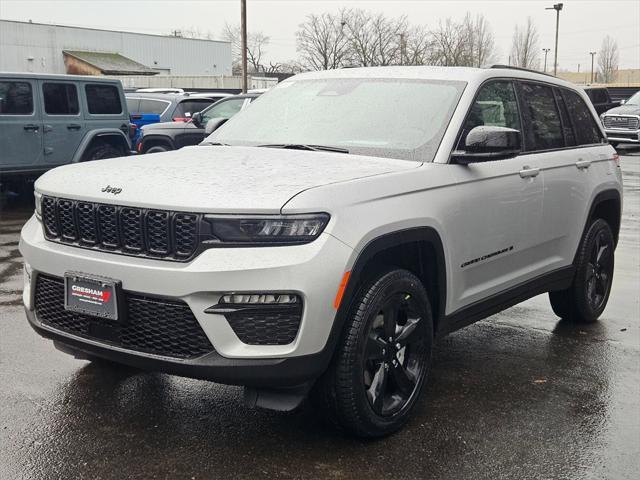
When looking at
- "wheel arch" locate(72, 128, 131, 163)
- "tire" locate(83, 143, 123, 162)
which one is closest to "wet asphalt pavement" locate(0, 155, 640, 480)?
"wheel arch" locate(72, 128, 131, 163)

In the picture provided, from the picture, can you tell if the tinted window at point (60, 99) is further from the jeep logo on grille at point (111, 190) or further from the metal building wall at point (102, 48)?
the metal building wall at point (102, 48)

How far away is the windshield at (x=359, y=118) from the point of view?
435 cm

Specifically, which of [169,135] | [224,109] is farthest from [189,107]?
[169,135]

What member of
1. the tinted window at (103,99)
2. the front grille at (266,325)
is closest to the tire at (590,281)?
the front grille at (266,325)

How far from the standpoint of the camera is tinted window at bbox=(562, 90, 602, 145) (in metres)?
5.73

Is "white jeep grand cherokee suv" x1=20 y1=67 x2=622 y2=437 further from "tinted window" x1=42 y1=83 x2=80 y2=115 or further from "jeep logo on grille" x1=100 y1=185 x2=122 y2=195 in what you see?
"tinted window" x1=42 y1=83 x2=80 y2=115

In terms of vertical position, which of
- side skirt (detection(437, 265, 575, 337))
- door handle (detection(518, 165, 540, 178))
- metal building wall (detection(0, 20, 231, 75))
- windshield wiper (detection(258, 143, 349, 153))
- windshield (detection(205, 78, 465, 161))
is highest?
metal building wall (detection(0, 20, 231, 75))

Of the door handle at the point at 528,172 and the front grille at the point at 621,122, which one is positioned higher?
the door handle at the point at 528,172

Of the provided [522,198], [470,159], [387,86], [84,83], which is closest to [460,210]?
[470,159]

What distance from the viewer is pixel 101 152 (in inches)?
495

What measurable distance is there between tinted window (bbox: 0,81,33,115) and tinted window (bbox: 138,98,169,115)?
4.88 metres

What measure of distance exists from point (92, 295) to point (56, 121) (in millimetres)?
9178

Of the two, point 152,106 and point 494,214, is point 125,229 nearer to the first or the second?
point 494,214

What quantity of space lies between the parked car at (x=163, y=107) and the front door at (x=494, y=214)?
11750mm
